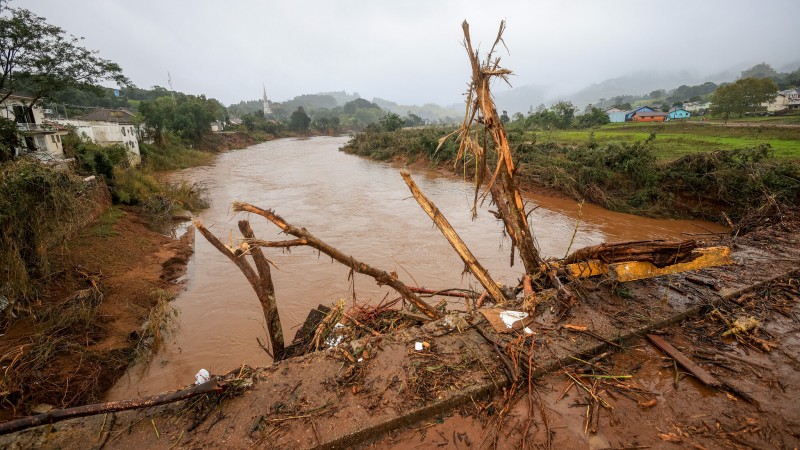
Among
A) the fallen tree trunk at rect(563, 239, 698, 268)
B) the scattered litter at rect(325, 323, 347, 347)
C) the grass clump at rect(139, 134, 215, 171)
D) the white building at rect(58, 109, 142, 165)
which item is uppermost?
the white building at rect(58, 109, 142, 165)

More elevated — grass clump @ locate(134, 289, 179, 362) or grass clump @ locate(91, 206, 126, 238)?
grass clump @ locate(91, 206, 126, 238)

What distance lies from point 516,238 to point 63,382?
6453mm

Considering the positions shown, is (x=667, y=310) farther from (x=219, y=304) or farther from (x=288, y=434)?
(x=219, y=304)

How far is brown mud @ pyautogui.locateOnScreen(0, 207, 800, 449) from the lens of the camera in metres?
2.49

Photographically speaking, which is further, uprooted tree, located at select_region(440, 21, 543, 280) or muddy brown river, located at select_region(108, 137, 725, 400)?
muddy brown river, located at select_region(108, 137, 725, 400)

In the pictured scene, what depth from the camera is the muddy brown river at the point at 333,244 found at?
5.86 meters

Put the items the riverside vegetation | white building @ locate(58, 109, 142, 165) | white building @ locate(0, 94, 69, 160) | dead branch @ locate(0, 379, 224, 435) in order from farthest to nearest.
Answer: white building @ locate(58, 109, 142, 165), white building @ locate(0, 94, 69, 160), the riverside vegetation, dead branch @ locate(0, 379, 224, 435)

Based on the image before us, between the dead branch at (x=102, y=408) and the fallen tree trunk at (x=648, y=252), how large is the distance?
4299mm

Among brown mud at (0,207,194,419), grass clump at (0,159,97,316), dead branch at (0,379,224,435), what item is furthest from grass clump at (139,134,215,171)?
dead branch at (0,379,224,435)

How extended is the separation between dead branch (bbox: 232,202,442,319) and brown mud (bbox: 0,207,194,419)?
3.50 metres

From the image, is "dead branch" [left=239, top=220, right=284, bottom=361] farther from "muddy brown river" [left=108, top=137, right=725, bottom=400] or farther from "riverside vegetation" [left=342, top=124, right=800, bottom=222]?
"riverside vegetation" [left=342, top=124, right=800, bottom=222]

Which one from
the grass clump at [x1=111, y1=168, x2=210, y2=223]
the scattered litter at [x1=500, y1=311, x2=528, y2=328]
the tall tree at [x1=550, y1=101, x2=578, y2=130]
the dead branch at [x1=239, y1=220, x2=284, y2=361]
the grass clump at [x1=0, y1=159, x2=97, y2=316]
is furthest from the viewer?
the tall tree at [x1=550, y1=101, x2=578, y2=130]

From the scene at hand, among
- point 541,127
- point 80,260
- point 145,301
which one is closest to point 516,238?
point 145,301

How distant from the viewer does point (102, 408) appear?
8.09 feet
